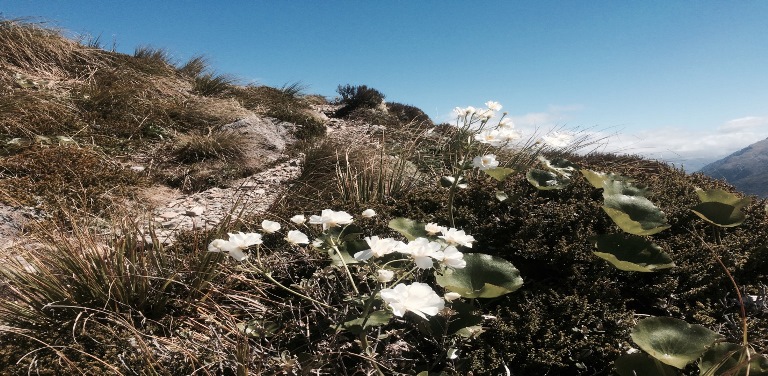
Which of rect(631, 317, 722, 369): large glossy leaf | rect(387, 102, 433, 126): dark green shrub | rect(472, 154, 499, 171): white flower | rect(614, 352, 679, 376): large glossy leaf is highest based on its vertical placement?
rect(387, 102, 433, 126): dark green shrub

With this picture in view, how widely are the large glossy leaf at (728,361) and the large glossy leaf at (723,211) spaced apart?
94 centimetres

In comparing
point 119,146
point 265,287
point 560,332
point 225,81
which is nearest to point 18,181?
point 119,146

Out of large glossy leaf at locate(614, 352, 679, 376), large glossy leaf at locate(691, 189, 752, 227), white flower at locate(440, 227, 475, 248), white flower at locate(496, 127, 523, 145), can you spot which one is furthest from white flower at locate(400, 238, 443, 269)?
large glossy leaf at locate(691, 189, 752, 227)

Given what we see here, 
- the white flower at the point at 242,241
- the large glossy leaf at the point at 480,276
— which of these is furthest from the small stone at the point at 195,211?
the large glossy leaf at the point at 480,276

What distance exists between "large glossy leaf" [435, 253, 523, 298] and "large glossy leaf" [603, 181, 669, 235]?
0.53 metres

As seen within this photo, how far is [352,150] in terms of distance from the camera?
4145 mm

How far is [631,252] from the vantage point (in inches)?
68.5

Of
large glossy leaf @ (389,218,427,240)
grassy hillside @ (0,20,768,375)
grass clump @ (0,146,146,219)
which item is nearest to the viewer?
grassy hillside @ (0,20,768,375)

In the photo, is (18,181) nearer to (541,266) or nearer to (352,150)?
(352,150)

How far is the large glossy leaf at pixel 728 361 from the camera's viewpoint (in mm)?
1140

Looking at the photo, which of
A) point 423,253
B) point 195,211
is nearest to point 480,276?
point 423,253

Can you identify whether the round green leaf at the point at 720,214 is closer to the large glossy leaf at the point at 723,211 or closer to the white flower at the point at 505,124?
the large glossy leaf at the point at 723,211

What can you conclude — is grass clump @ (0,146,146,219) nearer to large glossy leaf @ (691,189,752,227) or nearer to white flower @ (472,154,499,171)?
white flower @ (472,154,499,171)

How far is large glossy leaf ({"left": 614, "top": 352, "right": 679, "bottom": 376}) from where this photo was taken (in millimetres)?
1242
